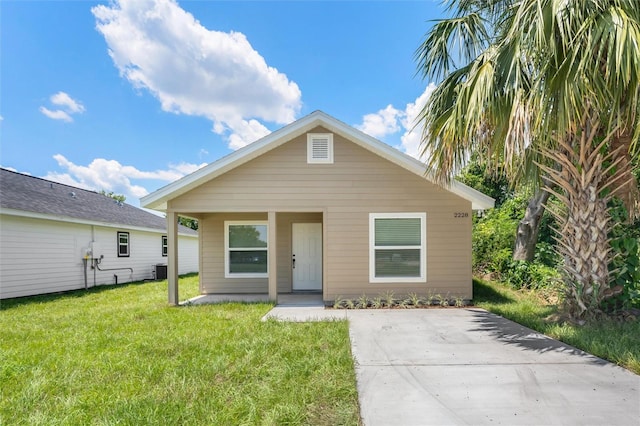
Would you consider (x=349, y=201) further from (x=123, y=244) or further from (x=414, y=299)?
(x=123, y=244)

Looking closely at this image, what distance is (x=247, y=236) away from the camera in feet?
30.9

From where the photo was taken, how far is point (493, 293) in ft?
27.8

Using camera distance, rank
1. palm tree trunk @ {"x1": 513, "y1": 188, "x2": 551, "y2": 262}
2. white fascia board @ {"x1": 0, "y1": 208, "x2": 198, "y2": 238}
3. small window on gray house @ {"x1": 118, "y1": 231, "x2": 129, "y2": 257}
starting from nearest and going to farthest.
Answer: white fascia board @ {"x1": 0, "y1": 208, "x2": 198, "y2": 238}, palm tree trunk @ {"x1": 513, "y1": 188, "x2": 551, "y2": 262}, small window on gray house @ {"x1": 118, "y1": 231, "x2": 129, "y2": 257}

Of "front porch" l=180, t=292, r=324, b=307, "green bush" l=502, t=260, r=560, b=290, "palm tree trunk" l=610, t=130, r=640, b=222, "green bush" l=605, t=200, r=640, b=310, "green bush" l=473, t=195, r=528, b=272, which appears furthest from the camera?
"green bush" l=473, t=195, r=528, b=272

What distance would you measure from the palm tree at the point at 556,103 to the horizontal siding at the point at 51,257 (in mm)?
11820

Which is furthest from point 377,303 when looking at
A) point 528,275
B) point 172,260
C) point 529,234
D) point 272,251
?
point 529,234

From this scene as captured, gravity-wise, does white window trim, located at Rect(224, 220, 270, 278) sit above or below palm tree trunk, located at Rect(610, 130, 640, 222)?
below

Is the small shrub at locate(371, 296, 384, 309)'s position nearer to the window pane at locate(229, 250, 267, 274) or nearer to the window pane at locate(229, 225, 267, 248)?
the window pane at locate(229, 250, 267, 274)

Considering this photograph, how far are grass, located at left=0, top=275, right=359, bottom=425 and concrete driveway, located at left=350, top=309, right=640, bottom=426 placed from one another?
376mm

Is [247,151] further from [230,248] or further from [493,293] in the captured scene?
[493,293]

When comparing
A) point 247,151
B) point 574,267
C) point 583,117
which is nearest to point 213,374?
point 247,151

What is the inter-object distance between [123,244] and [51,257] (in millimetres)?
3514

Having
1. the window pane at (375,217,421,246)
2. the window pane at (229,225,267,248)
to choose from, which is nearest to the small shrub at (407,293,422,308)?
the window pane at (375,217,421,246)

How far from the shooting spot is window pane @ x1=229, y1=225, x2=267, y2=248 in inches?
369
